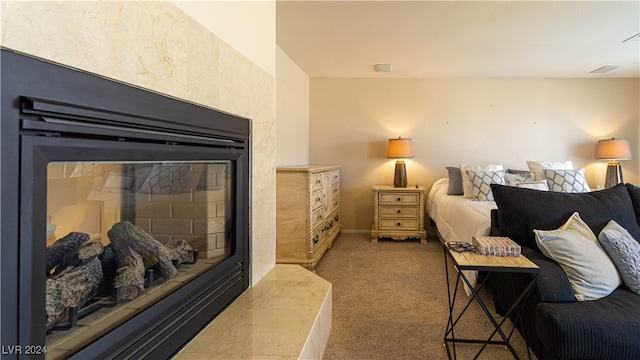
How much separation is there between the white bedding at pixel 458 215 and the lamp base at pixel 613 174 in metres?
2.03

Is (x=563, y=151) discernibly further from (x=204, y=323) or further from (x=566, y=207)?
(x=204, y=323)

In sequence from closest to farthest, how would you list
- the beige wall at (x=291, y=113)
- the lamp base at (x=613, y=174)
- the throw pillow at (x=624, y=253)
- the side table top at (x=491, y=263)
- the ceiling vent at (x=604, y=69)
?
the side table top at (x=491, y=263) → the throw pillow at (x=624, y=253) → the beige wall at (x=291, y=113) → the ceiling vent at (x=604, y=69) → the lamp base at (x=613, y=174)

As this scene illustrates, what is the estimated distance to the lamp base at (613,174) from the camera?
173 inches

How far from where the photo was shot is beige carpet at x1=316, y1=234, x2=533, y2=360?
1.92 m

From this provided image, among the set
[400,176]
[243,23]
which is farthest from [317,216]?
[243,23]

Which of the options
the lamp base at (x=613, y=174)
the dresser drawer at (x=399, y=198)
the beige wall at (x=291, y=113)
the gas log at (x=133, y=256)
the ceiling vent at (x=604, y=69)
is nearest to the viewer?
the gas log at (x=133, y=256)

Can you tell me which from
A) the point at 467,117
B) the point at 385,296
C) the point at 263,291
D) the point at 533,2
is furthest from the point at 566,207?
the point at 467,117

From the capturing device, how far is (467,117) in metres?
4.89

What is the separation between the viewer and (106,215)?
3.27 feet

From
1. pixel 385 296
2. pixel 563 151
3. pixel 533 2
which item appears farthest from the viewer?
pixel 563 151

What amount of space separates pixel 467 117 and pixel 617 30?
6.53ft

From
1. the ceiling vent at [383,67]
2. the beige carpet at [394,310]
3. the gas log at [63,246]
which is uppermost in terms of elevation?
the ceiling vent at [383,67]

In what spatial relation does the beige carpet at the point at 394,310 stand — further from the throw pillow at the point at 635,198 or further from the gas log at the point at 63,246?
the gas log at the point at 63,246

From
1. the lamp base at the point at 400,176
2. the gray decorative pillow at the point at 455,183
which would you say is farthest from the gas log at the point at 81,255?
the lamp base at the point at 400,176
